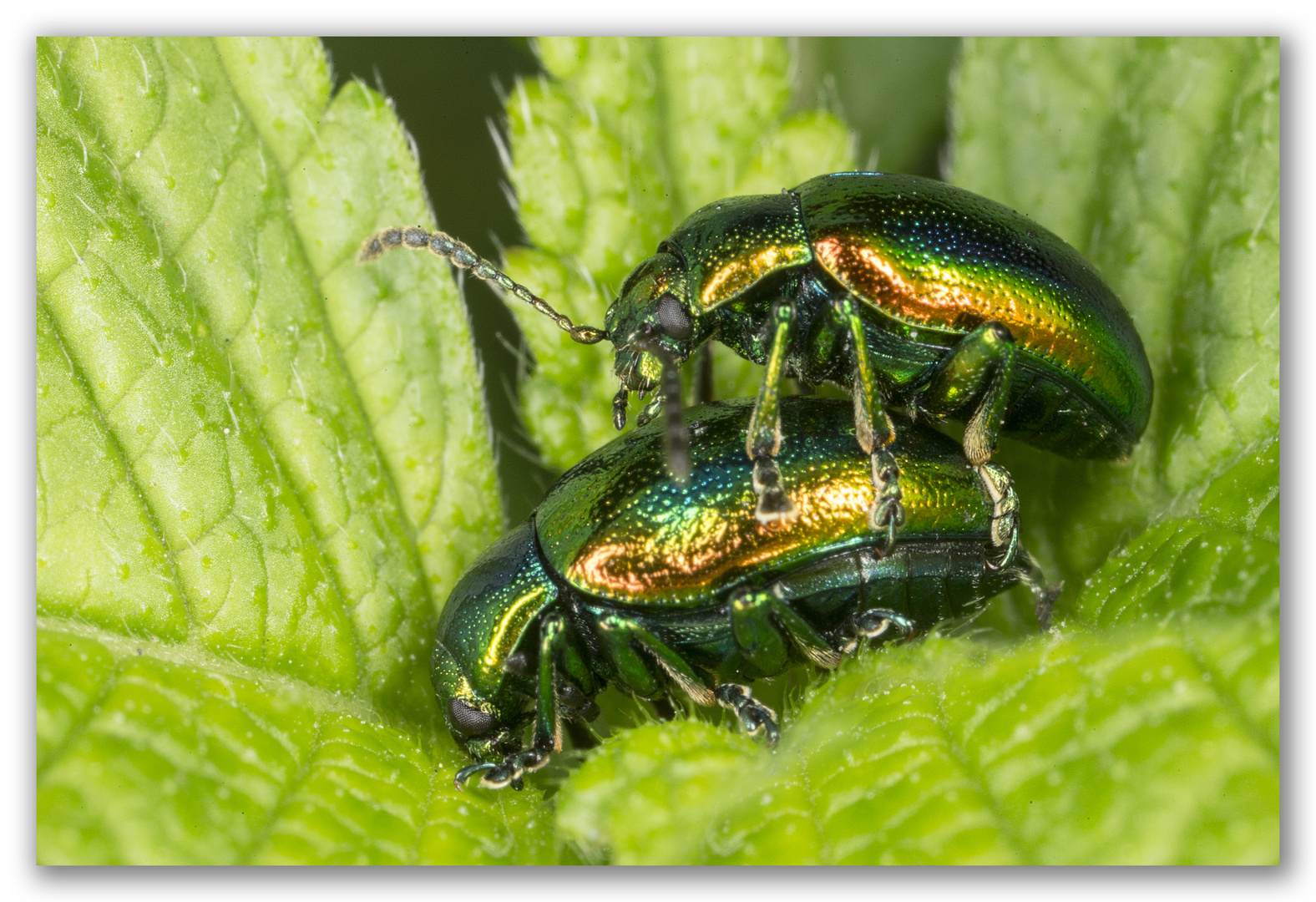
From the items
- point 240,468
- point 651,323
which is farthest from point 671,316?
point 240,468

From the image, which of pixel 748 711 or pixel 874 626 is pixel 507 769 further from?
pixel 874 626

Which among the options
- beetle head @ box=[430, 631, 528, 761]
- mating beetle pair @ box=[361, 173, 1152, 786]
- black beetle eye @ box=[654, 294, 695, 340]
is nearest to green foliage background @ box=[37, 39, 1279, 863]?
beetle head @ box=[430, 631, 528, 761]

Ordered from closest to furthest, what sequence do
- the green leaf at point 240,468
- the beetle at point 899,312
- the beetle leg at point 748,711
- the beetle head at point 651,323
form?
the green leaf at point 240,468 < the beetle leg at point 748,711 < the beetle at point 899,312 < the beetle head at point 651,323

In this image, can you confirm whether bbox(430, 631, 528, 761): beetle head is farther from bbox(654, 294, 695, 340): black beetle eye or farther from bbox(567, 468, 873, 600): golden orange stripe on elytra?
bbox(654, 294, 695, 340): black beetle eye

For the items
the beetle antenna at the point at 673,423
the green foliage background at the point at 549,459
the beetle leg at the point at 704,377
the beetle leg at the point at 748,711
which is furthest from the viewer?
the beetle leg at the point at 704,377

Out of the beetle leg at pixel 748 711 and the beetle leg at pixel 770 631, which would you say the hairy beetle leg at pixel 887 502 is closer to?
the beetle leg at pixel 770 631

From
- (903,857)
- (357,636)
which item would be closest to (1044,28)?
(903,857)

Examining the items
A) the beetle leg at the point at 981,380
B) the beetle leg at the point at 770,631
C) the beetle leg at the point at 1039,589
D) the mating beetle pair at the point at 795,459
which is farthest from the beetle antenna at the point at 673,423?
the beetle leg at the point at 1039,589
